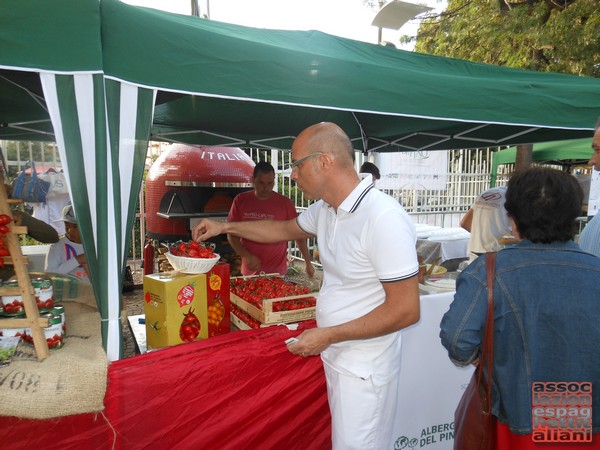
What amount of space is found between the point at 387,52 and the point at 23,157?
16.9 ft

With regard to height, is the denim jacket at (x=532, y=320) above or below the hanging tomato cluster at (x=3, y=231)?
below

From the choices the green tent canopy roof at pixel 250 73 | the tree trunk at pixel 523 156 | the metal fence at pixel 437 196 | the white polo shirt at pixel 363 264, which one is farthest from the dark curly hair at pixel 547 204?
the metal fence at pixel 437 196

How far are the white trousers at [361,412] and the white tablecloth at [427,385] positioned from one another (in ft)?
2.72

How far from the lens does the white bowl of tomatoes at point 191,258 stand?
2.15 meters

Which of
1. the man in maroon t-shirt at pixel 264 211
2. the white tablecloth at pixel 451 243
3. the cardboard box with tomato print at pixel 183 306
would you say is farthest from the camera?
the white tablecloth at pixel 451 243

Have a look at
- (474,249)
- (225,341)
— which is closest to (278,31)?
(225,341)

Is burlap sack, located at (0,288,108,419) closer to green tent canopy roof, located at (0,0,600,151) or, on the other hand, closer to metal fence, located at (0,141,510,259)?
green tent canopy roof, located at (0,0,600,151)

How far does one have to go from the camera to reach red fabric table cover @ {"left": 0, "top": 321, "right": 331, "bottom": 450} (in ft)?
5.96

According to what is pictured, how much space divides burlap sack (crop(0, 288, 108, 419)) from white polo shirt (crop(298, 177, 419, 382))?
102cm

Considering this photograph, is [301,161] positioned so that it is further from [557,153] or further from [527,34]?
[527,34]

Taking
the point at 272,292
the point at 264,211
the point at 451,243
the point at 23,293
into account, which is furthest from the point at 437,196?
the point at 23,293

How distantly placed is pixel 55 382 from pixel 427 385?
2.21 meters

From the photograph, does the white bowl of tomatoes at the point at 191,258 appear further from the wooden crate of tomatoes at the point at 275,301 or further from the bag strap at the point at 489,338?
the bag strap at the point at 489,338

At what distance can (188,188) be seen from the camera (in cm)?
559
